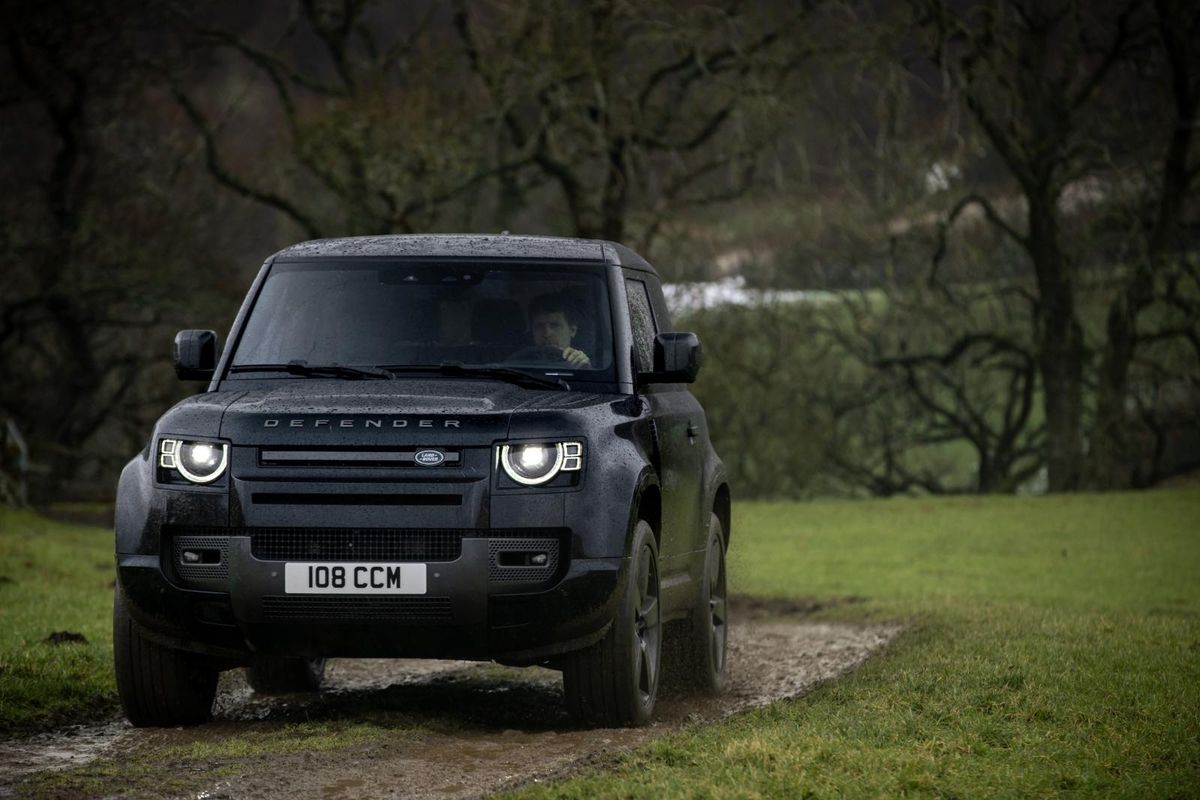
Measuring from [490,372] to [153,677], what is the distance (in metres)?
2.05

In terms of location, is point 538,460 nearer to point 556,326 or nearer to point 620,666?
point 620,666

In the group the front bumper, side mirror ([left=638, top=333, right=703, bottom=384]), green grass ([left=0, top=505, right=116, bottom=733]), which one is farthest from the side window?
green grass ([left=0, top=505, right=116, bottom=733])

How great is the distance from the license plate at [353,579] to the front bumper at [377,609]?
29mm

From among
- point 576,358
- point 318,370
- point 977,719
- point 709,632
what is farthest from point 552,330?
point 977,719

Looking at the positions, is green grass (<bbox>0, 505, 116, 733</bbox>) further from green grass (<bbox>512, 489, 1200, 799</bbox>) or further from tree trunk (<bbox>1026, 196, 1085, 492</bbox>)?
tree trunk (<bbox>1026, 196, 1085, 492</bbox>)

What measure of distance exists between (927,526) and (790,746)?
2056 centimetres

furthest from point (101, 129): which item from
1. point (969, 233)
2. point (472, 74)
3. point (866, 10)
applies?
point (969, 233)

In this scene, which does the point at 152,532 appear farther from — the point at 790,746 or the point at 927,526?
the point at 927,526

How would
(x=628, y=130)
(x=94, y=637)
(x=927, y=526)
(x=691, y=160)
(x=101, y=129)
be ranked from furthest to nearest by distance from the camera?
(x=101, y=129)
(x=691, y=160)
(x=628, y=130)
(x=927, y=526)
(x=94, y=637)

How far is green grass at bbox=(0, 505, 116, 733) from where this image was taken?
9.17 meters

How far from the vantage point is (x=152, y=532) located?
775cm

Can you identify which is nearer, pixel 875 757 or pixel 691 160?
pixel 875 757

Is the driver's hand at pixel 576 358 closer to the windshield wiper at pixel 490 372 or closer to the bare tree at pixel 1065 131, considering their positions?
the windshield wiper at pixel 490 372

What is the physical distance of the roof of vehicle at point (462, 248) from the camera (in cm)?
909
